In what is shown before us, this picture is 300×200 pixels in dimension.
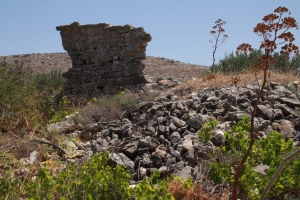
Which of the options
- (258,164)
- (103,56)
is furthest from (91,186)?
(103,56)

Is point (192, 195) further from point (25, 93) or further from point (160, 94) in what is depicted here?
point (25, 93)

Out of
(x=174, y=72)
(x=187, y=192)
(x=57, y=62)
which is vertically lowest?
(x=187, y=192)

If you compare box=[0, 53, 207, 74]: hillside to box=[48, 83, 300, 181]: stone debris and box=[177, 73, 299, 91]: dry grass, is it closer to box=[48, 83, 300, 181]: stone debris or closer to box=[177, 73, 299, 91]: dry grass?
box=[177, 73, 299, 91]: dry grass

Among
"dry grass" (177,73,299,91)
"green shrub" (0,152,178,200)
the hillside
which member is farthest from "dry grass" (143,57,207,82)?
"green shrub" (0,152,178,200)

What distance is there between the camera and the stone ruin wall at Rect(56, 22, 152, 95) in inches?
436

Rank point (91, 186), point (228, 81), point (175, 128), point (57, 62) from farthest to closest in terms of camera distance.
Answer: point (57, 62) → point (228, 81) → point (175, 128) → point (91, 186)

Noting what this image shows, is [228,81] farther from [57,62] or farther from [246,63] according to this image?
[57,62]

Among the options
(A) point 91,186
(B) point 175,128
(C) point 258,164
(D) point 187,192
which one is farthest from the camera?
(B) point 175,128

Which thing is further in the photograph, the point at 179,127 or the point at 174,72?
the point at 174,72

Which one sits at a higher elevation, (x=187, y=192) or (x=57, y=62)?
(x=57, y=62)

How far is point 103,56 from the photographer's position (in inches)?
449

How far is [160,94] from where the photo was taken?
9016 mm

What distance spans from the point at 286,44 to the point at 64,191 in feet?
8.61

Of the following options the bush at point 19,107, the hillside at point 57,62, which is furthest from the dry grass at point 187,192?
the hillside at point 57,62
